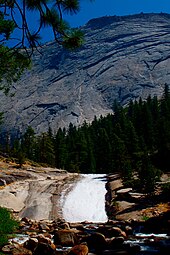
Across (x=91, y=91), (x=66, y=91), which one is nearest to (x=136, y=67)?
(x=91, y=91)

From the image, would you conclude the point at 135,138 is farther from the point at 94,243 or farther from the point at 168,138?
the point at 94,243

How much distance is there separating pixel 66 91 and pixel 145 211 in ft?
582

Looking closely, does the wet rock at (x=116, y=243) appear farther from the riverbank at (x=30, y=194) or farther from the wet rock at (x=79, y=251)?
the riverbank at (x=30, y=194)

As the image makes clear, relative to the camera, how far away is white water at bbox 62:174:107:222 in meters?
24.4

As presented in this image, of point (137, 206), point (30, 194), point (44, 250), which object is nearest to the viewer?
point (44, 250)

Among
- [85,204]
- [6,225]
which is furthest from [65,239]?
[85,204]

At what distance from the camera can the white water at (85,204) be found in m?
24.4

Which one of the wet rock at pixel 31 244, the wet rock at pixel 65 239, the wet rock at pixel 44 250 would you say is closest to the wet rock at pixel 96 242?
the wet rock at pixel 65 239

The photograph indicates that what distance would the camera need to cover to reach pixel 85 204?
94.7ft

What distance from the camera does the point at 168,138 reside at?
47.9 meters

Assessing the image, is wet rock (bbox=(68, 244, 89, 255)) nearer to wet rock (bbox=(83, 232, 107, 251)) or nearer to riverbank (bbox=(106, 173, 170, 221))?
wet rock (bbox=(83, 232, 107, 251))

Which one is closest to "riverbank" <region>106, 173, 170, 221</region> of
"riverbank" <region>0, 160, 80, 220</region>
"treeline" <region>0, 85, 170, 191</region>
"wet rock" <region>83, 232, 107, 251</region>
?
"riverbank" <region>0, 160, 80, 220</region>

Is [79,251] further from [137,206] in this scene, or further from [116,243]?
[137,206]

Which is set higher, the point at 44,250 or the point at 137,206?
the point at 137,206
